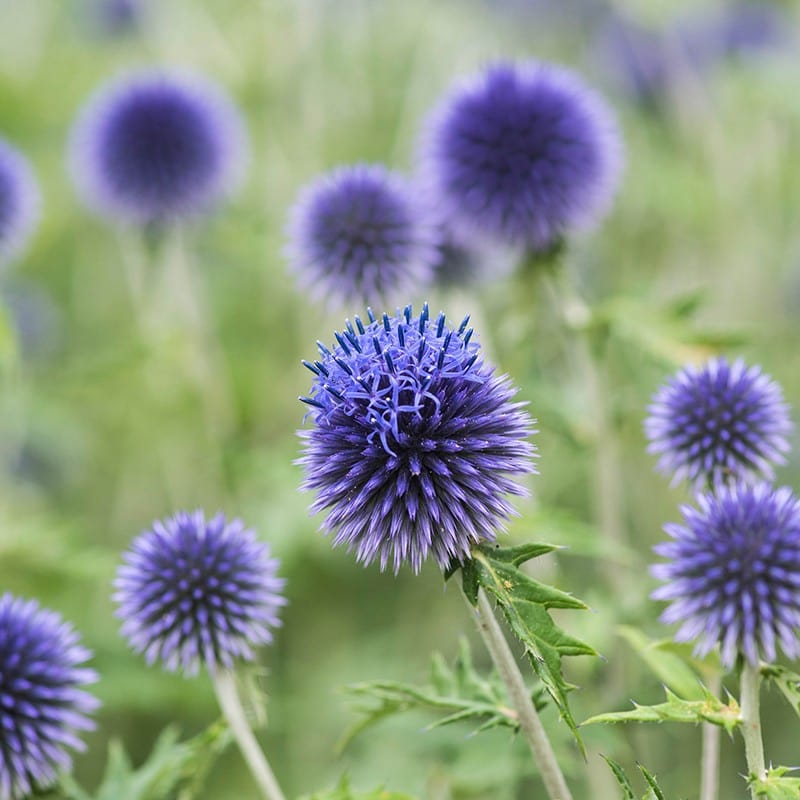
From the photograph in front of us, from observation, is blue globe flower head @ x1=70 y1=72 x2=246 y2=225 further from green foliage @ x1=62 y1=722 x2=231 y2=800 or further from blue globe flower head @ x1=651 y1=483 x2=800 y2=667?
blue globe flower head @ x1=651 y1=483 x2=800 y2=667

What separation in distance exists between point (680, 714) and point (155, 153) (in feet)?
9.09

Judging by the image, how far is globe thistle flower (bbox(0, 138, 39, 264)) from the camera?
3.17 metres

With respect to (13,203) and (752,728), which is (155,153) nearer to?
(13,203)

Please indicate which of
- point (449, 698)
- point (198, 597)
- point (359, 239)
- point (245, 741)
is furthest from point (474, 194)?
point (245, 741)

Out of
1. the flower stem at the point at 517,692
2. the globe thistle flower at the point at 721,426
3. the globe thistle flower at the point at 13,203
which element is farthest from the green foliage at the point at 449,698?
the globe thistle flower at the point at 13,203

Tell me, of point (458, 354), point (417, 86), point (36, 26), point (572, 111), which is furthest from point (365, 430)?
point (36, 26)

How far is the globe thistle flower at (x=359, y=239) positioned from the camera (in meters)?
2.72

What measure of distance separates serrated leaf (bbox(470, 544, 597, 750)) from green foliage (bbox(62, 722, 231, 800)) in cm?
59

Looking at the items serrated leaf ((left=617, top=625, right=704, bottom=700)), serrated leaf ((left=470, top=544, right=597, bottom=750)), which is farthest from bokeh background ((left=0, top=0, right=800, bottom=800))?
serrated leaf ((left=470, top=544, right=597, bottom=750))

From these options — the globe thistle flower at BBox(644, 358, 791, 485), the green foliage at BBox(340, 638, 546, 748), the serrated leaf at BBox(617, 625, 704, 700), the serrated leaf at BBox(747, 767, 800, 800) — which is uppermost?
the globe thistle flower at BBox(644, 358, 791, 485)

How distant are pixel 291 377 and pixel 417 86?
191cm

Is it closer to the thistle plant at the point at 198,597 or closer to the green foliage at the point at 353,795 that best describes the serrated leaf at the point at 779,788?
the green foliage at the point at 353,795

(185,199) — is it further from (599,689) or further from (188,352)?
(599,689)

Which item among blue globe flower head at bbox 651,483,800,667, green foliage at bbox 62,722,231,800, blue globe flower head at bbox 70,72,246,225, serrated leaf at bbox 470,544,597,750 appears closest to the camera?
serrated leaf at bbox 470,544,597,750
